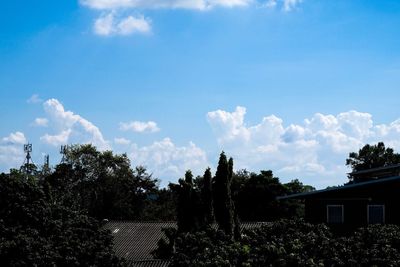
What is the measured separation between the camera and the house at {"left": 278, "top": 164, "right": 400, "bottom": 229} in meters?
34.3

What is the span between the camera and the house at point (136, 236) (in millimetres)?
43000

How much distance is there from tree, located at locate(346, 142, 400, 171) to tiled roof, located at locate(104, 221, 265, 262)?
112 ft

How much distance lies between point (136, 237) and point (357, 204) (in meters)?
16.7

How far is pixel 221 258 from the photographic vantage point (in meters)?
15.8

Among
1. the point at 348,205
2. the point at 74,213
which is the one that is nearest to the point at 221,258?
the point at 74,213

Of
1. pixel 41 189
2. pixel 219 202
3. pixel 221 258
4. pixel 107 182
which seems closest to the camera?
pixel 221 258

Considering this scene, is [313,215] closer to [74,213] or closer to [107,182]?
[74,213]

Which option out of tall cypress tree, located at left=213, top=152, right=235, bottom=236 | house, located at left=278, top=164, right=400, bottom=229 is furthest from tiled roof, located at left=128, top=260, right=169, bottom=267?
house, located at left=278, top=164, right=400, bottom=229

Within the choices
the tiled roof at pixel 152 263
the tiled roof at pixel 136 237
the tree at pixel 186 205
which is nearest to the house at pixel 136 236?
the tiled roof at pixel 136 237

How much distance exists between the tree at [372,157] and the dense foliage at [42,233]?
55.6 meters

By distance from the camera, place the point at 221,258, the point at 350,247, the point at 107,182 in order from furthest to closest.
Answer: the point at 107,182 → the point at 350,247 → the point at 221,258

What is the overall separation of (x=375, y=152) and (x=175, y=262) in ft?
211

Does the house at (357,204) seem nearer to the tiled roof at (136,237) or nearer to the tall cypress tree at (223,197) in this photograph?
the tall cypress tree at (223,197)

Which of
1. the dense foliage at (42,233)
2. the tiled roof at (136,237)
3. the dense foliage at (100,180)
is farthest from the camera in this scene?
the dense foliage at (100,180)
